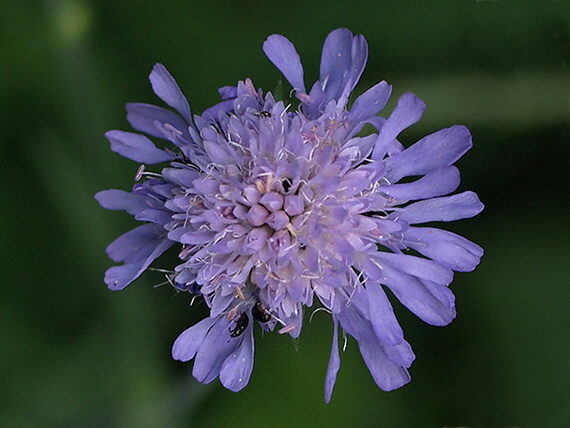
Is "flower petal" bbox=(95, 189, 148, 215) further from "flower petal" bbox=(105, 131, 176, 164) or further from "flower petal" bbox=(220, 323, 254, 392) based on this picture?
"flower petal" bbox=(220, 323, 254, 392)

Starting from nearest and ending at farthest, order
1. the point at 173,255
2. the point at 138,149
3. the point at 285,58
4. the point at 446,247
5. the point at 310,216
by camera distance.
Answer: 1. the point at 310,216
2. the point at 446,247
3. the point at 285,58
4. the point at 138,149
5. the point at 173,255

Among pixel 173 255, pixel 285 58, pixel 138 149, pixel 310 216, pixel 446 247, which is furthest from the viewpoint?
pixel 173 255

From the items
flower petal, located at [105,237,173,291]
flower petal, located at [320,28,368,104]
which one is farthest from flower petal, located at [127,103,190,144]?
flower petal, located at [320,28,368,104]

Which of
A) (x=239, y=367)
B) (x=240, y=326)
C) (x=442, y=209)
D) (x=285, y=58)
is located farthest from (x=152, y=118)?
(x=442, y=209)

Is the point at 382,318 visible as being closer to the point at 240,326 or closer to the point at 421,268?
the point at 421,268

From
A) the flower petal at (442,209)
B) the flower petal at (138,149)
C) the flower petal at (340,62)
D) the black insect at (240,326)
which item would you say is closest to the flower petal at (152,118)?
the flower petal at (138,149)

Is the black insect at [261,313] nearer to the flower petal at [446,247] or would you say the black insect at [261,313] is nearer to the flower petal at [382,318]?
the flower petal at [382,318]

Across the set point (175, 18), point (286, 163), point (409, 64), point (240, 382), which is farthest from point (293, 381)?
point (175, 18)
